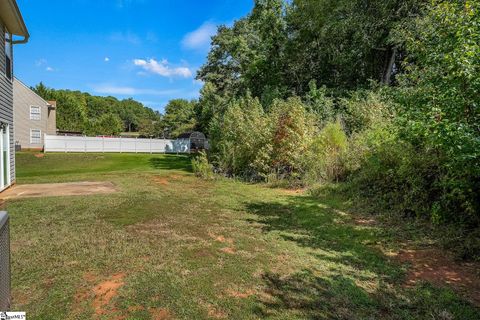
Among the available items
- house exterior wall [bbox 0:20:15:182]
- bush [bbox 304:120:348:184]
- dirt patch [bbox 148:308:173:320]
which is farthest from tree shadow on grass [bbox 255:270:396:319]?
house exterior wall [bbox 0:20:15:182]

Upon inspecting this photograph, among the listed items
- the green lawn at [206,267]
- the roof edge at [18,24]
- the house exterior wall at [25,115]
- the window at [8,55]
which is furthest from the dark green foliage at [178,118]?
the green lawn at [206,267]

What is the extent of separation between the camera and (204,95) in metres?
25.6

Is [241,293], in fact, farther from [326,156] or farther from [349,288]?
[326,156]

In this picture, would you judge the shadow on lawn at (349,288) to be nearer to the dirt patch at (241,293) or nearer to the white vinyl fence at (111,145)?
the dirt patch at (241,293)

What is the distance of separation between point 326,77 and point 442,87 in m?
13.0

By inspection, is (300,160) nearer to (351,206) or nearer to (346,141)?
(346,141)

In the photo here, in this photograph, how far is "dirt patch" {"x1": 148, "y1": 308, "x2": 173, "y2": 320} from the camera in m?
2.51

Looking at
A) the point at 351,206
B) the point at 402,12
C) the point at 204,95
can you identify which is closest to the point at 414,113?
the point at 351,206

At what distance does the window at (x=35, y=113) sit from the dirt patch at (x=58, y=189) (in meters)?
19.8

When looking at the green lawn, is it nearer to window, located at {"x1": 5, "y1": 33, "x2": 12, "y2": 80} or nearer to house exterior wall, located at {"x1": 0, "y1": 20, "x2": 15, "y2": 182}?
house exterior wall, located at {"x1": 0, "y1": 20, "x2": 15, "y2": 182}

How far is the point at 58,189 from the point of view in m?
8.45

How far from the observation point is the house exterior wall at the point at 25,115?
2350 cm

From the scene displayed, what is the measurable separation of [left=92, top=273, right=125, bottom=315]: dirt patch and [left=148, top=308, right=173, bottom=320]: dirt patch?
1.32 ft

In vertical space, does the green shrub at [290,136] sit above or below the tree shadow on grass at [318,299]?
above
